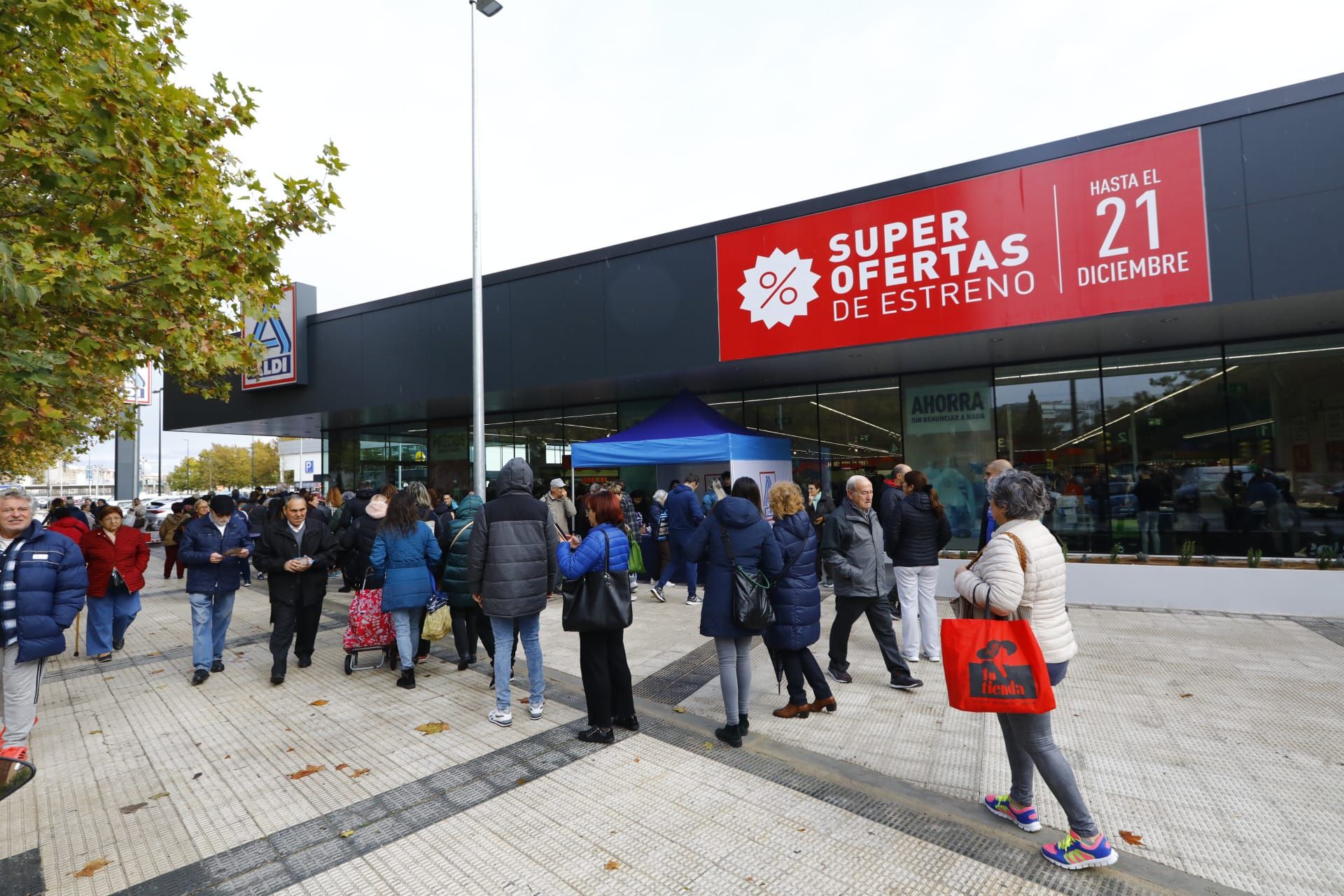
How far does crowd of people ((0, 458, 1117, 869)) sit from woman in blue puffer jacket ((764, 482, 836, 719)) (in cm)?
1

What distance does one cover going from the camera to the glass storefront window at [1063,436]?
37.7 feet

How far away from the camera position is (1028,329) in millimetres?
9320

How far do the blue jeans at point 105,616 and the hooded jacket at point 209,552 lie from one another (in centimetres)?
205

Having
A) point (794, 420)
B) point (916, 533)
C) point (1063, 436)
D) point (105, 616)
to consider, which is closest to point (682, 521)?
point (916, 533)

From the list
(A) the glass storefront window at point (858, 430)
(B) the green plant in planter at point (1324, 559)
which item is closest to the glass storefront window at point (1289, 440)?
(B) the green plant in planter at point (1324, 559)

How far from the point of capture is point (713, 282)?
37.2 ft

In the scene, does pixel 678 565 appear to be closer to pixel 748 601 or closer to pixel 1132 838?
pixel 748 601

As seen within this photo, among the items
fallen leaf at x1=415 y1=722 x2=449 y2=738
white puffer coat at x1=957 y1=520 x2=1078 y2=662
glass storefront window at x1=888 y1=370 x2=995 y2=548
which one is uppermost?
glass storefront window at x1=888 y1=370 x2=995 y2=548

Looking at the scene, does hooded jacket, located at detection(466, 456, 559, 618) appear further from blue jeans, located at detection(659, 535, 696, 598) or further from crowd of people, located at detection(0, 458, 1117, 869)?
blue jeans, located at detection(659, 535, 696, 598)

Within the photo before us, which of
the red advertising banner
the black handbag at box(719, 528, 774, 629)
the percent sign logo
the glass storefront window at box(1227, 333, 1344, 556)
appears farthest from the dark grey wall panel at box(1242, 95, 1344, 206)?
the black handbag at box(719, 528, 774, 629)

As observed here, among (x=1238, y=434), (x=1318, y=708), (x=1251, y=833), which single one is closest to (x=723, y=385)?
(x=1238, y=434)

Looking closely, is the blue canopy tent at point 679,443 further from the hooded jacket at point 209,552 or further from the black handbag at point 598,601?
the black handbag at point 598,601

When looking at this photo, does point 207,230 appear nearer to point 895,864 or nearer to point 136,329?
point 136,329

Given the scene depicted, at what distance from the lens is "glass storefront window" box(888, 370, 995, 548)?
483 inches
